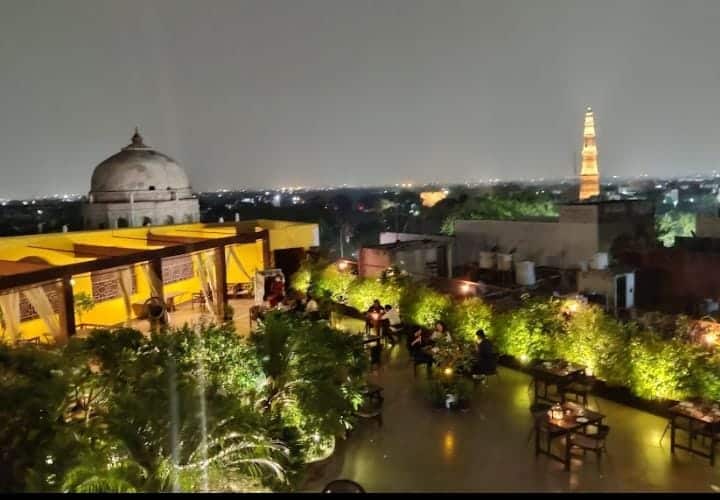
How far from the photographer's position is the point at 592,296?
690 inches

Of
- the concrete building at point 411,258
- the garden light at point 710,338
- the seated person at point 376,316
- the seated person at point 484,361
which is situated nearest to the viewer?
the garden light at point 710,338

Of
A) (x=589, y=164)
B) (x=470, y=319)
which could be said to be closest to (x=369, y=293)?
(x=470, y=319)

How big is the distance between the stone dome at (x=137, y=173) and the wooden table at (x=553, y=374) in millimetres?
22957

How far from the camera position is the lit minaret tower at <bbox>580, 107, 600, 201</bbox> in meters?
57.2

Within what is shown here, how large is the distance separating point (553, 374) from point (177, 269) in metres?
11.8

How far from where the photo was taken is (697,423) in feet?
24.1

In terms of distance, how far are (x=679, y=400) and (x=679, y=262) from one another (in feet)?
46.3

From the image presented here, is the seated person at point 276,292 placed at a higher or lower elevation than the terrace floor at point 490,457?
higher

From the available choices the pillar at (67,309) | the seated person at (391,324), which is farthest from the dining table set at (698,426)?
the pillar at (67,309)

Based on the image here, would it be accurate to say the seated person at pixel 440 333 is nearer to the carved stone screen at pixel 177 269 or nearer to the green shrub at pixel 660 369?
the green shrub at pixel 660 369

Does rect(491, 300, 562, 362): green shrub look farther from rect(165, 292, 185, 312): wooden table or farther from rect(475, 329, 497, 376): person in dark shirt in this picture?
rect(165, 292, 185, 312): wooden table

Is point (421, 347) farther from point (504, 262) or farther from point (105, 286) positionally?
point (504, 262)

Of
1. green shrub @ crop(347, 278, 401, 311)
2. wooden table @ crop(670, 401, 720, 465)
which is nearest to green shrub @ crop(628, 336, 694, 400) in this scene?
wooden table @ crop(670, 401, 720, 465)

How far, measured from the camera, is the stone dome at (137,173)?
2770 centimetres
